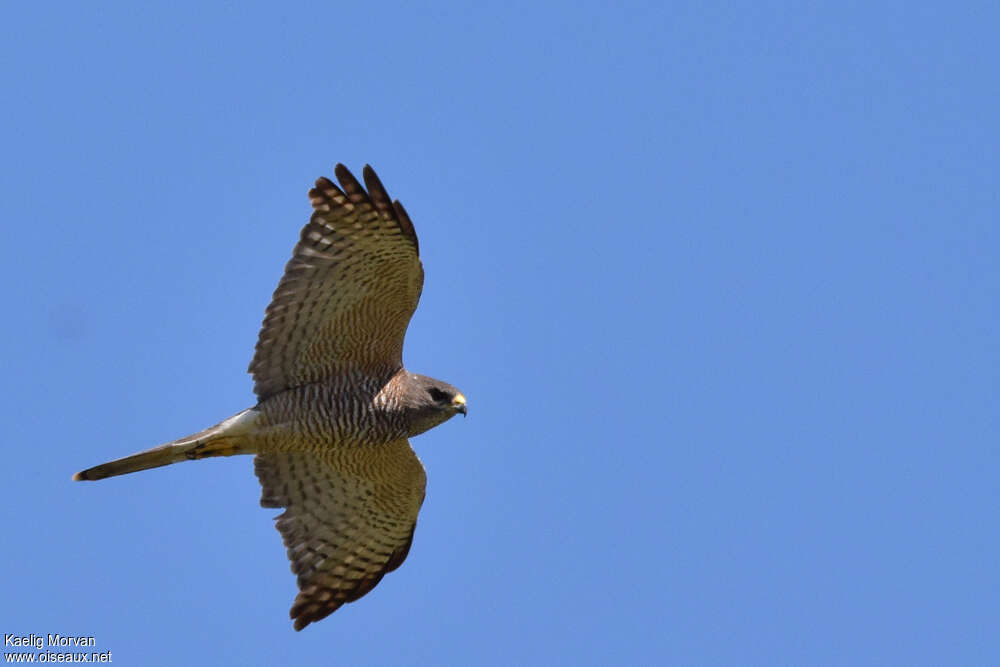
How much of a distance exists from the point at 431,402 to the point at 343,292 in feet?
4.56

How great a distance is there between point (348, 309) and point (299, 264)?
63 cm

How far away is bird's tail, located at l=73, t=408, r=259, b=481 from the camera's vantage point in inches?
532

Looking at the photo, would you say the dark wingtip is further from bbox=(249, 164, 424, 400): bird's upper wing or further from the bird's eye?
the bird's eye

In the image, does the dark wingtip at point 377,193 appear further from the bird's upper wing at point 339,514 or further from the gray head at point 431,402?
the bird's upper wing at point 339,514

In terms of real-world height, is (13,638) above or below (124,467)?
below

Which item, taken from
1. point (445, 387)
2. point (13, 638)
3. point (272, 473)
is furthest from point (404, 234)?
point (13, 638)

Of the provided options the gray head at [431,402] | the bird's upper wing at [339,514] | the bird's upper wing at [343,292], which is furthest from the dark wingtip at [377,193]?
the bird's upper wing at [339,514]

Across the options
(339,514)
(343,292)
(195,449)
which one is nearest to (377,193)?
(343,292)

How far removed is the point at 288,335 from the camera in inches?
542

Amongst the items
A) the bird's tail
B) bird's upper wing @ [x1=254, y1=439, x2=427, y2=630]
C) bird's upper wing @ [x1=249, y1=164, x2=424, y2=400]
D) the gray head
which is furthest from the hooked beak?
the bird's tail

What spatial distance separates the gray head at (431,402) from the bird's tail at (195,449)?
1.46 metres

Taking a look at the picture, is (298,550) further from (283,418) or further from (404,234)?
(404,234)

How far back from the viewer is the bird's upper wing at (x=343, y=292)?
13.3 metres

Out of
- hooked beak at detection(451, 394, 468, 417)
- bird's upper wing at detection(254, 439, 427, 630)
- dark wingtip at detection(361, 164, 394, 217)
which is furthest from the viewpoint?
bird's upper wing at detection(254, 439, 427, 630)
